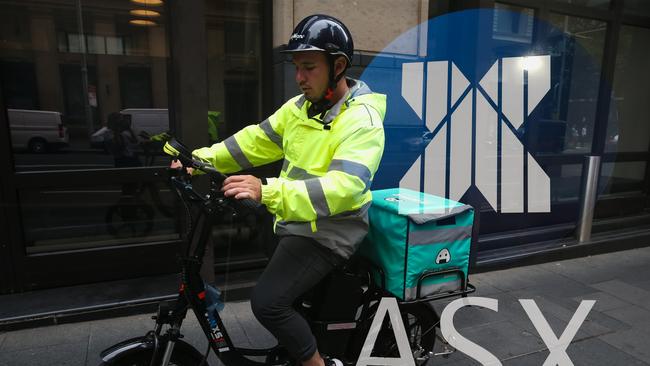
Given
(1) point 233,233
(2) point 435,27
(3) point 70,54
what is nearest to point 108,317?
(1) point 233,233

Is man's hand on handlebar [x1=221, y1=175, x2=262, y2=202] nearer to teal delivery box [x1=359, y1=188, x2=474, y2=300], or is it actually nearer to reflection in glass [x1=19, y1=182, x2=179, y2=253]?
teal delivery box [x1=359, y1=188, x2=474, y2=300]

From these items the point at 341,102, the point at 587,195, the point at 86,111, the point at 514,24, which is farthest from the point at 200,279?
the point at 587,195

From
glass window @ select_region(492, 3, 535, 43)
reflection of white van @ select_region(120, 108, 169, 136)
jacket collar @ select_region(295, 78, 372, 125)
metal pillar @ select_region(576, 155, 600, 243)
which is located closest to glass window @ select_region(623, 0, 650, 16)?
glass window @ select_region(492, 3, 535, 43)

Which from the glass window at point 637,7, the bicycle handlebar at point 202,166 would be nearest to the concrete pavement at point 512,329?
the bicycle handlebar at point 202,166

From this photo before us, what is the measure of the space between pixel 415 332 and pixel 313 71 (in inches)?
69.9

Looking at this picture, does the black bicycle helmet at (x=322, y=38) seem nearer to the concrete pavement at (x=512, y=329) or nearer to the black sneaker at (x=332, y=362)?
the black sneaker at (x=332, y=362)

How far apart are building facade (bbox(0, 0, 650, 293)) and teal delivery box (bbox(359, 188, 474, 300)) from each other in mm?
1960

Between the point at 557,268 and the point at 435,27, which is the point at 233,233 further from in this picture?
the point at 557,268

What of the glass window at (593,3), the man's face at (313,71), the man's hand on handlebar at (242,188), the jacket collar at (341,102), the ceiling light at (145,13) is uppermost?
the glass window at (593,3)

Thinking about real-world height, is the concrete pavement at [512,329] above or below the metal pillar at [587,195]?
below

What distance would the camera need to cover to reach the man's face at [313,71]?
2.13 meters

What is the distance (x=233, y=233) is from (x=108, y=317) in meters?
1.40

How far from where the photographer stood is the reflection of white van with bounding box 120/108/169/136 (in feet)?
13.5

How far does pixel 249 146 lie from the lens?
2.54 metres
